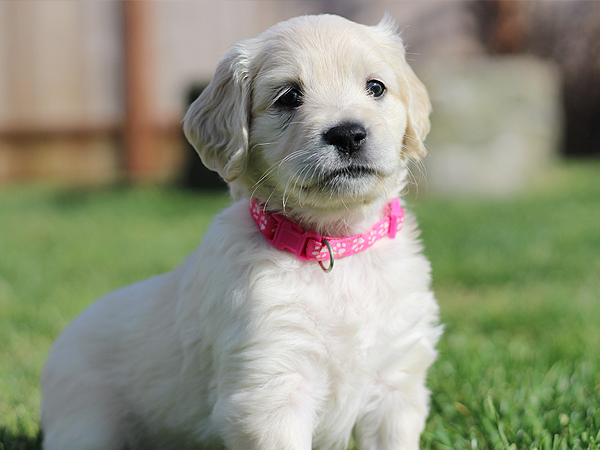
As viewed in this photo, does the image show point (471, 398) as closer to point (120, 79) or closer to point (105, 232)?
point (105, 232)

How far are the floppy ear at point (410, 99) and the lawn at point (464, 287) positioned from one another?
3.21ft

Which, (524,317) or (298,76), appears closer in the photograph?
(298,76)

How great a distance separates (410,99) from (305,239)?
72cm

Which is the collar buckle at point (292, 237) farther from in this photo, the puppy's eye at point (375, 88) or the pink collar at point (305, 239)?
the puppy's eye at point (375, 88)

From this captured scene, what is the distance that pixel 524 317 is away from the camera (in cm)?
348

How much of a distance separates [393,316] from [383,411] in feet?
1.06

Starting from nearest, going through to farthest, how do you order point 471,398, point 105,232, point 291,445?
point 291,445 → point 471,398 → point 105,232

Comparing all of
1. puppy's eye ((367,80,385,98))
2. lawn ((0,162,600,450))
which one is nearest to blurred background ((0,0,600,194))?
lawn ((0,162,600,450))

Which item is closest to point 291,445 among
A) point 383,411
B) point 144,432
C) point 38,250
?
point 383,411

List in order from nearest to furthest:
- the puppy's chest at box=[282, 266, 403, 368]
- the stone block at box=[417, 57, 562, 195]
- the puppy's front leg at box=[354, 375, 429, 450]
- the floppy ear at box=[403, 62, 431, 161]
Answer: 1. the puppy's chest at box=[282, 266, 403, 368]
2. the puppy's front leg at box=[354, 375, 429, 450]
3. the floppy ear at box=[403, 62, 431, 161]
4. the stone block at box=[417, 57, 562, 195]

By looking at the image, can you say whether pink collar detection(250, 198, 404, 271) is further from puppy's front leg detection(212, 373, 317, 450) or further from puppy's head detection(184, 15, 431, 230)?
puppy's front leg detection(212, 373, 317, 450)

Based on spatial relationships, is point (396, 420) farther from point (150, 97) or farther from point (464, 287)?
point (150, 97)

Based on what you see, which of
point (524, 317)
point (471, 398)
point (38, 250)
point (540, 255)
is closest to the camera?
point (471, 398)

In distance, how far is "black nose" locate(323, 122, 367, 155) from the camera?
1.94 m
